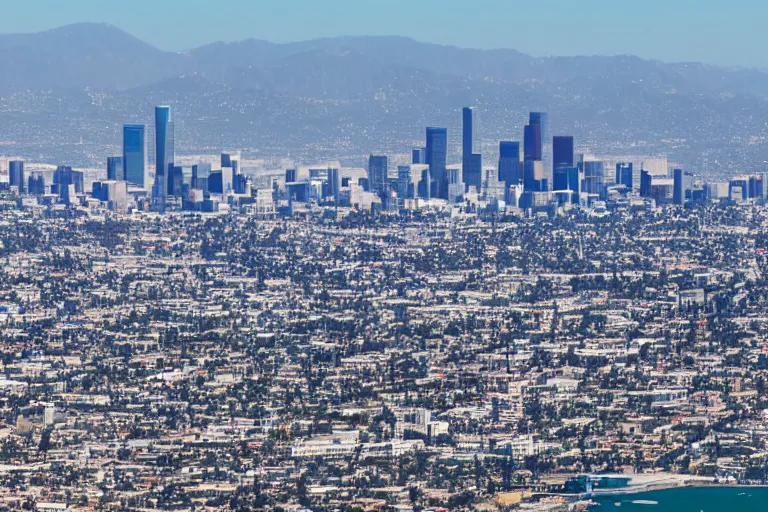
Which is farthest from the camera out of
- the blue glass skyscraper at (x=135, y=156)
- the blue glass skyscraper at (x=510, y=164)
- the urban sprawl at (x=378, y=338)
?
the blue glass skyscraper at (x=135, y=156)

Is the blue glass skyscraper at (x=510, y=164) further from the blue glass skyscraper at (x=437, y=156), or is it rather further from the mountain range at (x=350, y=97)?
the mountain range at (x=350, y=97)

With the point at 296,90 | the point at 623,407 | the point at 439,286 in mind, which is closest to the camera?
the point at 623,407

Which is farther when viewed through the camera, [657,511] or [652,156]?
[652,156]

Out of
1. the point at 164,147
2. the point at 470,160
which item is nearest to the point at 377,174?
the point at 470,160

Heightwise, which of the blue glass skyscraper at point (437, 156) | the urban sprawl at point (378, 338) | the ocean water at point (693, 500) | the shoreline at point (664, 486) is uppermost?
the blue glass skyscraper at point (437, 156)

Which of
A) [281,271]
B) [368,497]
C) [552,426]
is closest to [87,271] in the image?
[281,271]

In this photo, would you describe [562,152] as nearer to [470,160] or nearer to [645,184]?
[470,160]

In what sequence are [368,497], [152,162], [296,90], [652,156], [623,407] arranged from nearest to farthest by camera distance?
[368,497]
[623,407]
[152,162]
[652,156]
[296,90]

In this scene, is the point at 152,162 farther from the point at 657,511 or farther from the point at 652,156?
the point at 657,511

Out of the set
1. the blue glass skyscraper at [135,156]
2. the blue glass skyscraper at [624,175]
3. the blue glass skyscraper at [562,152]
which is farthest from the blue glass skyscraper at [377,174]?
the blue glass skyscraper at [624,175]
